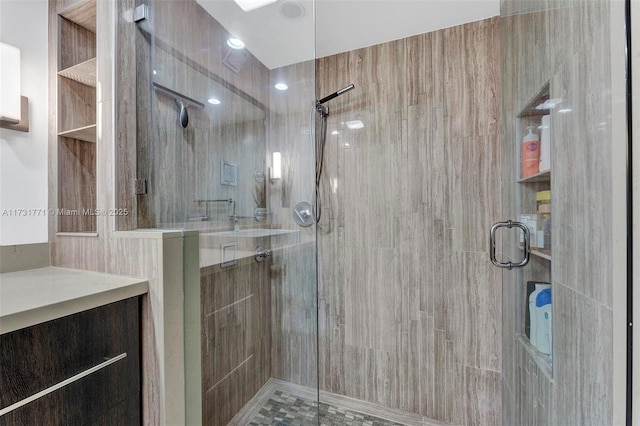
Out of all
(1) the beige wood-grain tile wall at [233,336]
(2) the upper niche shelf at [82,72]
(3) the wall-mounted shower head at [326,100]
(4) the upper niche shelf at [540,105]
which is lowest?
(1) the beige wood-grain tile wall at [233,336]

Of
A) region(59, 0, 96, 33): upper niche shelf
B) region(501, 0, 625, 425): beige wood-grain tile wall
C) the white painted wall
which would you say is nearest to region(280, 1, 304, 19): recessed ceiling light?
region(59, 0, 96, 33): upper niche shelf

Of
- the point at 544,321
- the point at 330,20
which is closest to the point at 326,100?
the point at 330,20

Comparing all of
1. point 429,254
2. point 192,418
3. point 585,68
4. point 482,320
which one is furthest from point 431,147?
point 192,418

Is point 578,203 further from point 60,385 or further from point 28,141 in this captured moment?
point 28,141

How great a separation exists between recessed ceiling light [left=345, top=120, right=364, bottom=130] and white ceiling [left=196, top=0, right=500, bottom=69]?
49cm

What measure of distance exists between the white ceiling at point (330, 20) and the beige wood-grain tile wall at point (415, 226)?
94 millimetres

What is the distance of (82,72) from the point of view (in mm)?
1245

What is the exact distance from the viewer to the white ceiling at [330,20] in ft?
4.47

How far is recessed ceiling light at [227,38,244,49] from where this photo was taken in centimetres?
138

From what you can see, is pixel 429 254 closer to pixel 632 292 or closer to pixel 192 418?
pixel 632 292

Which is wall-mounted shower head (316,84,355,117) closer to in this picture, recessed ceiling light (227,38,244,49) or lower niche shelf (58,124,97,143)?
recessed ceiling light (227,38,244,49)

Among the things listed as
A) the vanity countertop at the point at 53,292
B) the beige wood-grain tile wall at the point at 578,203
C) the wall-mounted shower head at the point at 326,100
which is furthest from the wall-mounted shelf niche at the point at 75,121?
the beige wood-grain tile wall at the point at 578,203

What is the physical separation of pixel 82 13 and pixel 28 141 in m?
0.61

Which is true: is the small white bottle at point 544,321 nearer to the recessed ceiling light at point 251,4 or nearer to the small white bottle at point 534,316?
the small white bottle at point 534,316
